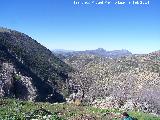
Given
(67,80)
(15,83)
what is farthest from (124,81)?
(15,83)

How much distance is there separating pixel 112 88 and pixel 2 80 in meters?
39.0

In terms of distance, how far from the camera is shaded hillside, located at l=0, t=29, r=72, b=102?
295ft

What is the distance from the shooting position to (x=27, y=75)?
103312 mm

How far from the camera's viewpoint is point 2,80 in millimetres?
85562

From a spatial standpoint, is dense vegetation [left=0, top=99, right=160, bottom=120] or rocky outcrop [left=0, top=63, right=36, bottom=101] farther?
rocky outcrop [left=0, top=63, right=36, bottom=101]

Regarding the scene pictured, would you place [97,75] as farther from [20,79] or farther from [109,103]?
[109,103]

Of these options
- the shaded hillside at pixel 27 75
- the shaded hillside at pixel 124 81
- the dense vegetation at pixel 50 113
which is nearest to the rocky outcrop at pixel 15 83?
the shaded hillside at pixel 27 75

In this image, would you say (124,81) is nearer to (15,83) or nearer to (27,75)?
(27,75)

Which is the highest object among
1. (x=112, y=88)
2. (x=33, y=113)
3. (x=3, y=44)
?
(x=3, y=44)

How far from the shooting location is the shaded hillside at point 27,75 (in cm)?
8988

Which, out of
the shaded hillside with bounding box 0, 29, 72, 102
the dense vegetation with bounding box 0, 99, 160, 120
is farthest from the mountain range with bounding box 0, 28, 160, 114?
the dense vegetation with bounding box 0, 99, 160, 120

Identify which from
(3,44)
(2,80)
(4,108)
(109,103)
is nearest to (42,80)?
(3,44)

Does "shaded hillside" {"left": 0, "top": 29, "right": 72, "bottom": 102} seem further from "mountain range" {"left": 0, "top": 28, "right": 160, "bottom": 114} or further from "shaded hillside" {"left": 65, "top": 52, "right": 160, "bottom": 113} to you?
"shaded hillside" {"left": 65, "top": 52, "right": 160, "bottom": 113}

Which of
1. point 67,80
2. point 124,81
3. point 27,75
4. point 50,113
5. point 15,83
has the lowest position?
point 67,80
